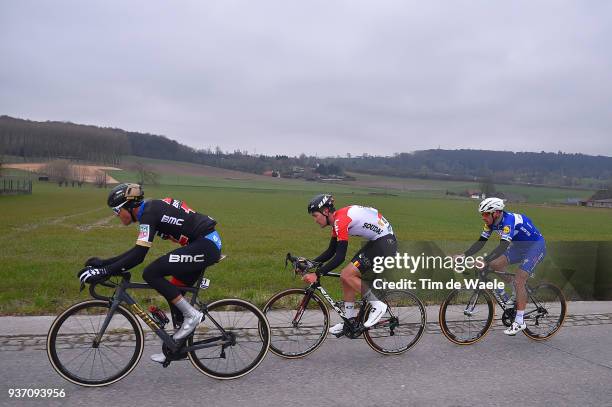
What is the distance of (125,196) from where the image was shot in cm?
396

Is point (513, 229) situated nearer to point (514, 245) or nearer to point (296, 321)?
point (514, 245)

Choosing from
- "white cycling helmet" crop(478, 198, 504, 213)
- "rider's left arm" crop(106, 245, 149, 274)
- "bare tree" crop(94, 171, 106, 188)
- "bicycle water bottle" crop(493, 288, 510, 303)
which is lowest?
"bare tree" crop(94, 171, 106, 188)

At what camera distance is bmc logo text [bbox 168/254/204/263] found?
13.2 ft

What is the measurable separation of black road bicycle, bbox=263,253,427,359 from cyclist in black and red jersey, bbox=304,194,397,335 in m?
0.09

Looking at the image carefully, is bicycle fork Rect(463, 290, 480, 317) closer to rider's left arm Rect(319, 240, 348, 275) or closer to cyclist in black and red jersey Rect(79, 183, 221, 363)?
rider's left arm Rect(319, 240, 348, 275)

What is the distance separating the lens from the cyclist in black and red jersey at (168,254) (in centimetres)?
381

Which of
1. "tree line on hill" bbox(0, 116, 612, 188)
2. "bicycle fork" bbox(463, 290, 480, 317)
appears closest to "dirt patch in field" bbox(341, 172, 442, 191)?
"tree line on hill" bbox(0, 116, 612, 188)

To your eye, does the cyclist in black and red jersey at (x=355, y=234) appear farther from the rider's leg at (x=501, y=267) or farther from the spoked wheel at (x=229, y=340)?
the rider's leg at (x=501, y=267)

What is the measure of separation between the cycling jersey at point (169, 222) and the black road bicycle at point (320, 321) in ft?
3.44

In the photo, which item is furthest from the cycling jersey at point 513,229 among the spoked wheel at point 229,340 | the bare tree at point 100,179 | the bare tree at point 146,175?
the bare tree at point 100,179

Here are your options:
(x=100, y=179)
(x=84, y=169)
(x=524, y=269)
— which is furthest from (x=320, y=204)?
(x=84, y=169)

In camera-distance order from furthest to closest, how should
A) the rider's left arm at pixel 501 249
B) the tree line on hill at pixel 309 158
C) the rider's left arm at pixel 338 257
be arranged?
the tree line on hill at pixel 309 158 → the rider's left arm at pixel 501 249 → the rider's left arm at pixel 338 257

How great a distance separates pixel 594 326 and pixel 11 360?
6.87 metres

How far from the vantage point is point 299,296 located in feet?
15.8
